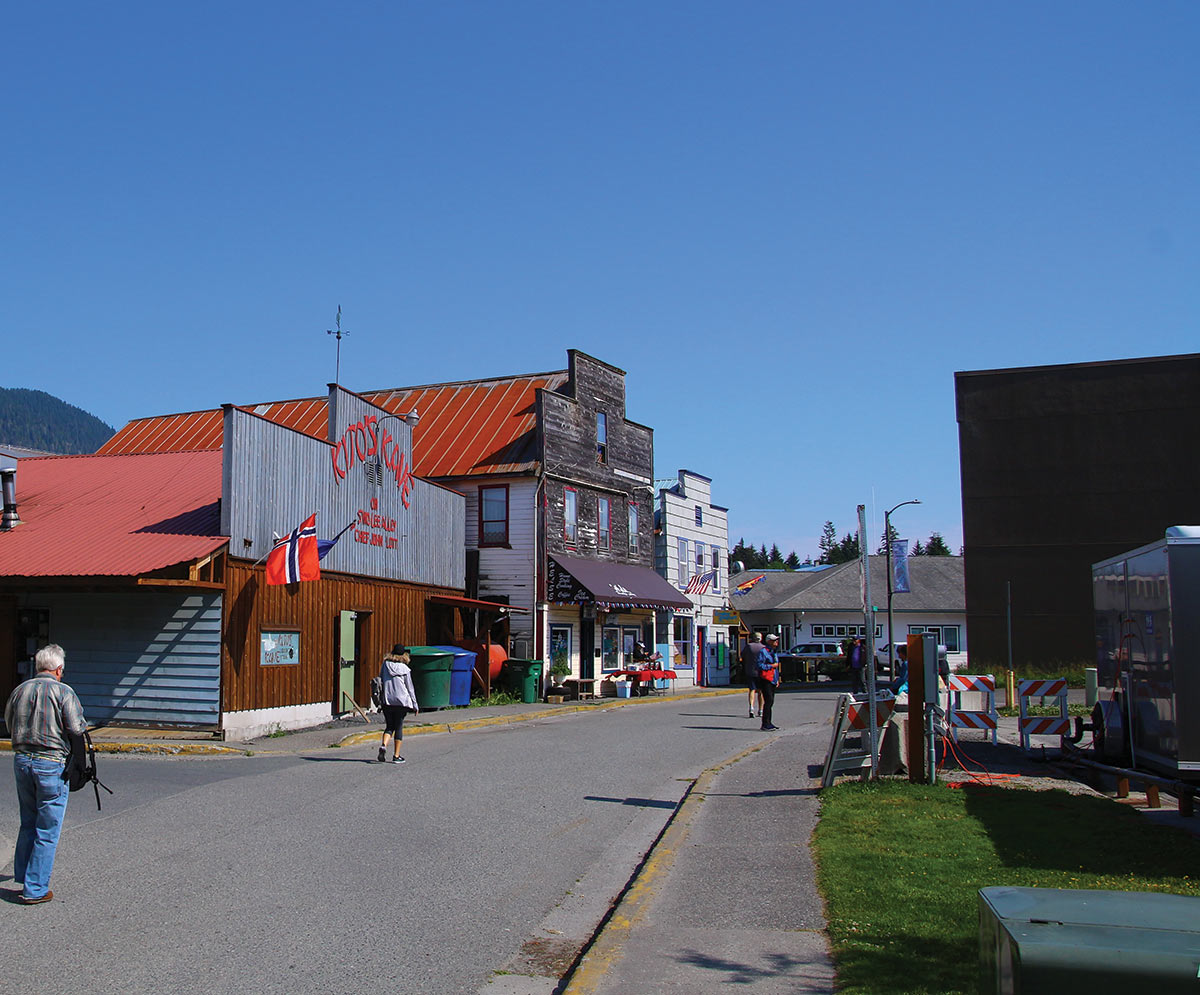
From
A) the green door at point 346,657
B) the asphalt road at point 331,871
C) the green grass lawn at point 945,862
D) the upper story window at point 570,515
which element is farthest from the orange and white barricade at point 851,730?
the upper story window at point 570,515

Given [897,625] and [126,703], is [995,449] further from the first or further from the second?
[126,703]

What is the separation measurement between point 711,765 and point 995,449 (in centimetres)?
2898

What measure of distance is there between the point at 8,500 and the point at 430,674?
8.74m

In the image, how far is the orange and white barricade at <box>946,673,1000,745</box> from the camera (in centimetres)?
1599

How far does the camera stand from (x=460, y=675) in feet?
81.6

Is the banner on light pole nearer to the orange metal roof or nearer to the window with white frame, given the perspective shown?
the window with white frame

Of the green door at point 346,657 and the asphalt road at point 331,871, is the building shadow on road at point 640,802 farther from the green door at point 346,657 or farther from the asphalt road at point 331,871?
the green door at point 346,657

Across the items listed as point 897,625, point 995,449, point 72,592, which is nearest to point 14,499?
point 72,592

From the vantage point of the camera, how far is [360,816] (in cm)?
1084

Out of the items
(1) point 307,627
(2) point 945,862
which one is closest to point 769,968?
(2) point 945,862

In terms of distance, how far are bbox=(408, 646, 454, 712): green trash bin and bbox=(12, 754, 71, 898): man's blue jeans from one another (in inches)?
631

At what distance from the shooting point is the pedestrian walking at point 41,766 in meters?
7.24

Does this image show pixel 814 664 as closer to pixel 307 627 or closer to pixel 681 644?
pixel 681 644

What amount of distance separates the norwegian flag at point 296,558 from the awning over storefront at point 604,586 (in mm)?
12098
